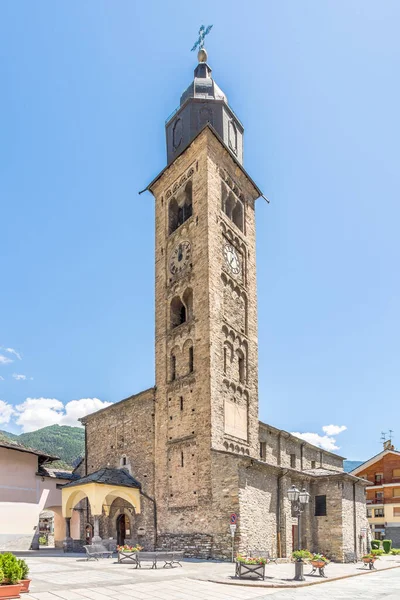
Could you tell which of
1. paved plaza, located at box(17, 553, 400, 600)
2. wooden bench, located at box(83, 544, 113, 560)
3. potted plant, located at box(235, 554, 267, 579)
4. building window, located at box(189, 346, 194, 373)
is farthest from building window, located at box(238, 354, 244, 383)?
potted plant, located at box(235, 554, 267, 579)

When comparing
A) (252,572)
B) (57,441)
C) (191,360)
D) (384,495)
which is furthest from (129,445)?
(57,441)

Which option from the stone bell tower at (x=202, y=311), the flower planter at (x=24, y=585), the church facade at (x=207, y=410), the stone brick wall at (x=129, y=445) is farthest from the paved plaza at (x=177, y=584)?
the stone brick wall at (x=129, y=445)

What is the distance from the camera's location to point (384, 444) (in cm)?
6050

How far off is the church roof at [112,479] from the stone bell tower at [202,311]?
1.90 meters

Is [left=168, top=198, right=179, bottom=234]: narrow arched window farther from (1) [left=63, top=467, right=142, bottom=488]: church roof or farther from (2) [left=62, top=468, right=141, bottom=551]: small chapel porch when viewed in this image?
(2) [left=62, top=468, right=141, bottom=551]: small chapel porch

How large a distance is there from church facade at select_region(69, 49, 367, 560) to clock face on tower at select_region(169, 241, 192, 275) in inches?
3.0

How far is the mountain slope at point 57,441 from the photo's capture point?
11944cm

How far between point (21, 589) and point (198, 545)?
565 inches

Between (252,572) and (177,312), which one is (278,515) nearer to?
(252,572)

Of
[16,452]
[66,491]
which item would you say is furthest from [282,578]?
[16,452]

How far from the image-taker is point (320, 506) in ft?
105

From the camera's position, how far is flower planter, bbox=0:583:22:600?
11.6m

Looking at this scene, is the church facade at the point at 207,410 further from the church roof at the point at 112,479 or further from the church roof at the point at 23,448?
the church roof at the point at 23,448

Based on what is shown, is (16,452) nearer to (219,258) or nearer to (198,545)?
(198,545)
